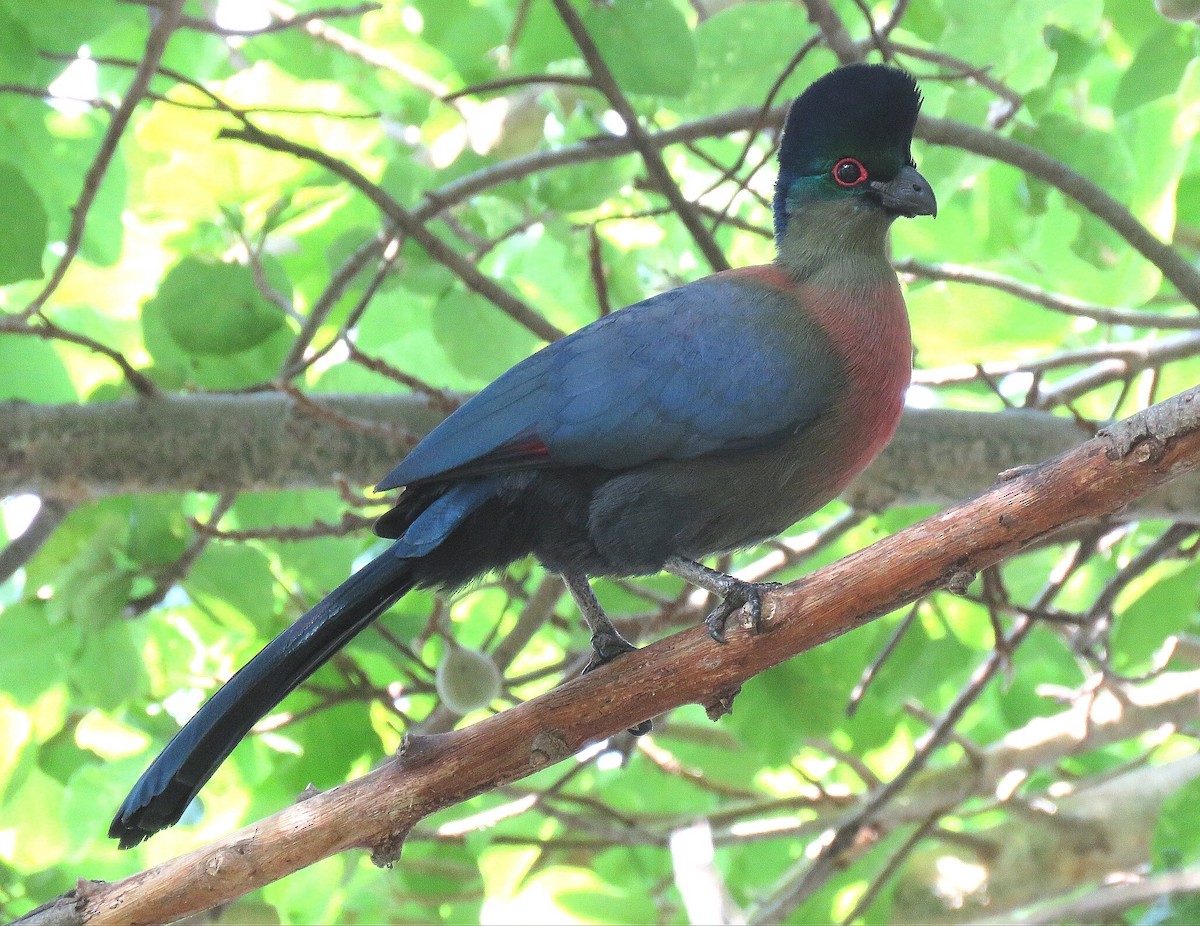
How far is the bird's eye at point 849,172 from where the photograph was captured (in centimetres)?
315

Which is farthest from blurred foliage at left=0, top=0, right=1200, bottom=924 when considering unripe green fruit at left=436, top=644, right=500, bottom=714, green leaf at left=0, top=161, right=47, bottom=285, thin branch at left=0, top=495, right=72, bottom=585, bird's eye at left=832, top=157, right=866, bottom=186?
bird's eye at left=832, top=157, right=866, bottom=186

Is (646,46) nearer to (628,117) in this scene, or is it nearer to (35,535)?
(628,117)

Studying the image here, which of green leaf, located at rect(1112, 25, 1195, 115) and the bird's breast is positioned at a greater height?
green leaf, located at rect(1112, 25, 1195, 115)

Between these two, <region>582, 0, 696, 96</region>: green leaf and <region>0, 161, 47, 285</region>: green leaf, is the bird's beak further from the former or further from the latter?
<region>0, 161, 47, 285</region>: green leaf

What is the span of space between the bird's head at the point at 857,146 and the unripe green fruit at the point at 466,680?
1.38 metres

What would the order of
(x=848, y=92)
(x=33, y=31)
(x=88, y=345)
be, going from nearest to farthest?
(x=848, y=92) → (x=88, y=345) → (x=33, y=31)

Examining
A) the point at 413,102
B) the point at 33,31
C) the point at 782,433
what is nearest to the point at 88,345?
A: the point at 33,31

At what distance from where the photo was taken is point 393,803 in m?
2.36

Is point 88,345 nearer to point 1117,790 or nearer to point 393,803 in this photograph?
point 393,803

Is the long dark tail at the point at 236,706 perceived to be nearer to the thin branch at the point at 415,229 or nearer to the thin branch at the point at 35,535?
the thin branch at the point at 415,229

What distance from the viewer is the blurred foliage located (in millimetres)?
3631

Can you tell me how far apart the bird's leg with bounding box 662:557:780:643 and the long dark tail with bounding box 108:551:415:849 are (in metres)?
0.62

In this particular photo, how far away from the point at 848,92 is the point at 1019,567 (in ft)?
7.59

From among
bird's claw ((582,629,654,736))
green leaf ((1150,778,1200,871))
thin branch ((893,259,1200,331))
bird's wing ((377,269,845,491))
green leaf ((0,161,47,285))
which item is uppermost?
green leaf ((0,161,47,285))
